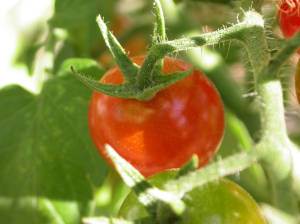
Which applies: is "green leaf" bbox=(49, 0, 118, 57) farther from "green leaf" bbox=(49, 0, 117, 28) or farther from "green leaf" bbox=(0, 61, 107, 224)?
"green leaf" bbox=(0, 61, 107, 224)

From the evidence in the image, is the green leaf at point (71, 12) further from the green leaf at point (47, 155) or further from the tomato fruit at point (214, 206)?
the tomato fruit at point (214, 206)

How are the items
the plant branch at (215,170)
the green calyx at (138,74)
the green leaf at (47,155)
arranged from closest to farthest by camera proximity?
the plant branch at (215,170), the green calyx at (138,74), the green leaf at (47,155)

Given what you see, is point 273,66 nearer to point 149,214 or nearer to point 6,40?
point 149,214

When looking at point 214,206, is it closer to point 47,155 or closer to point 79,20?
point 47,155

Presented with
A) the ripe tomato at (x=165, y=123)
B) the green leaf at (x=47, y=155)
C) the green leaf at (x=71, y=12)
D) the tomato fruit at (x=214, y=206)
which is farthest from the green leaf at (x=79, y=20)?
the tomato fruit at (x=214, y=206)

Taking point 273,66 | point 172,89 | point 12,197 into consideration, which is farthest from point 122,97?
point 12,197

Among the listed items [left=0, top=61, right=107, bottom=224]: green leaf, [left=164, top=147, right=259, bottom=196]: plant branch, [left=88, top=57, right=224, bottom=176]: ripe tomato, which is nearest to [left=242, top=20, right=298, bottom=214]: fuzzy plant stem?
[left=164, top=147, right=259, bottom=196]: plant branch

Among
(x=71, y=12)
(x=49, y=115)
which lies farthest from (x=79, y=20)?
(x=49, y=115)
